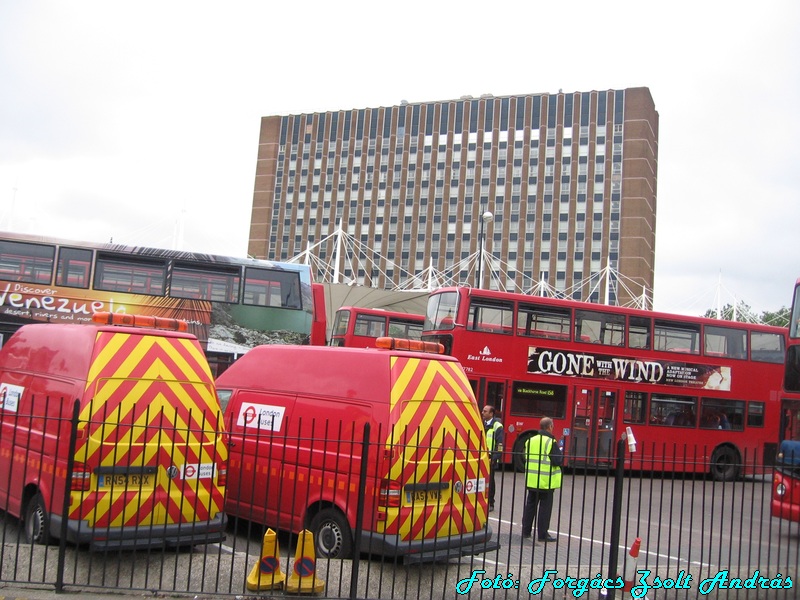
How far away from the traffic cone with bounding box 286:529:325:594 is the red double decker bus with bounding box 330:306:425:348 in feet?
66.4

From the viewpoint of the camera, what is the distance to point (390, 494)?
6.66 m

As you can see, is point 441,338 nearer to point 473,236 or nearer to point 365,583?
point 365,583

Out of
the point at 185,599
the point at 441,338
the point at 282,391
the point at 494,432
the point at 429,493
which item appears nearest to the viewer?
the point at 185,599

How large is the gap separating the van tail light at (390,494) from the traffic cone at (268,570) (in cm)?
123

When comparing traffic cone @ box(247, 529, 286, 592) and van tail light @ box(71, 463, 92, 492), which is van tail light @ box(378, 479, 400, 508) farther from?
van tail light @ box(71, 463, 92, 492)

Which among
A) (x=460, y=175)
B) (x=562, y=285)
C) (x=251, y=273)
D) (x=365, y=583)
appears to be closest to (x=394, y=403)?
(x=365, y=583)

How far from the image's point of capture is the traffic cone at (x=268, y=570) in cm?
570

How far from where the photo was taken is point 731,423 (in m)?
19.3

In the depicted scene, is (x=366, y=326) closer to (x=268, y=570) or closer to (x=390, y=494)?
(x=390, y=494)

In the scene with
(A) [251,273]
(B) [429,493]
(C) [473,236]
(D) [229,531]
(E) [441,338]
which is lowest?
(D) [229,531]

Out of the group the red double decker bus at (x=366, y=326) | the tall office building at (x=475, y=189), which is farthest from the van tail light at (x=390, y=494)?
the tall office building at (x=475, y=189)

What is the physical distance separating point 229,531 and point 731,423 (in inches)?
595

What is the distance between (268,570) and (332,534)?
1545 millimetres

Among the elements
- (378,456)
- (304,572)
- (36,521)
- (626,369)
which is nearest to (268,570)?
(304,572)
